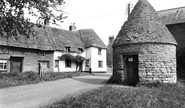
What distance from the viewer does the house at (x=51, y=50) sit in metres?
18.4

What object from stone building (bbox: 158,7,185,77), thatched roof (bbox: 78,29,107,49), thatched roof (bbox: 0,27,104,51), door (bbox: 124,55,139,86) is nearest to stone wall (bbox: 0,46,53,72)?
thatched roof (bbox: 0,27,104,51)

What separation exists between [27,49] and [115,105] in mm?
17388

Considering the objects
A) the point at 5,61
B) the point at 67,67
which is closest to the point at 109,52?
the point at 67,67

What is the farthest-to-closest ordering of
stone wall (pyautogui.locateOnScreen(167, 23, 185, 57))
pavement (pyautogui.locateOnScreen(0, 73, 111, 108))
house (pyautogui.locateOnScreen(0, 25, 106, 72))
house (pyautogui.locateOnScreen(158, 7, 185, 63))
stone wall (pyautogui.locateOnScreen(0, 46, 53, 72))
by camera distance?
house (pyautogui.locateOnScreen(158, 7, 185, 63)) → stone wall (pyautogui.locateOnScreen(167, 23, 185, 57)) → house (pyautogui.locateOnScreen(0, 25, 106, 72)) → stone wall (pyautogui.locateOnScreen(0, 46, 53, 72)) → pavement (pyautogui.locateOnScreen(0, 73, 111, 108))

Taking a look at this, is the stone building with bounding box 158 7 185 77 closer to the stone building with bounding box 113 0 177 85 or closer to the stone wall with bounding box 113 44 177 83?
the stone building with bounding box 113 0 177 85

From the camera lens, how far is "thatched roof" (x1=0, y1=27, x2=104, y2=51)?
19.1 m

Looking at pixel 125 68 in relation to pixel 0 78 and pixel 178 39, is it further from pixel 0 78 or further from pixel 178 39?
pixel 178 39

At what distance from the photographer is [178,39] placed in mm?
21359

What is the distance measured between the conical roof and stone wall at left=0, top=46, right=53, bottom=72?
13.7 metres

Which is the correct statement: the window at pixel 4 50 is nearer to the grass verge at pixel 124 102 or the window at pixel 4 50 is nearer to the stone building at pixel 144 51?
the stone building at pixel 144 51

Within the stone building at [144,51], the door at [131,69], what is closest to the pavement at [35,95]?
the door at [131,69]

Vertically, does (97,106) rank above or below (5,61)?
below

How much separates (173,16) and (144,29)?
16666 mm

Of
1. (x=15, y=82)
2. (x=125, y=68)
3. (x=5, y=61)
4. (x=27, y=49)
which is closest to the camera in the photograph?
(x=125, y=68)
